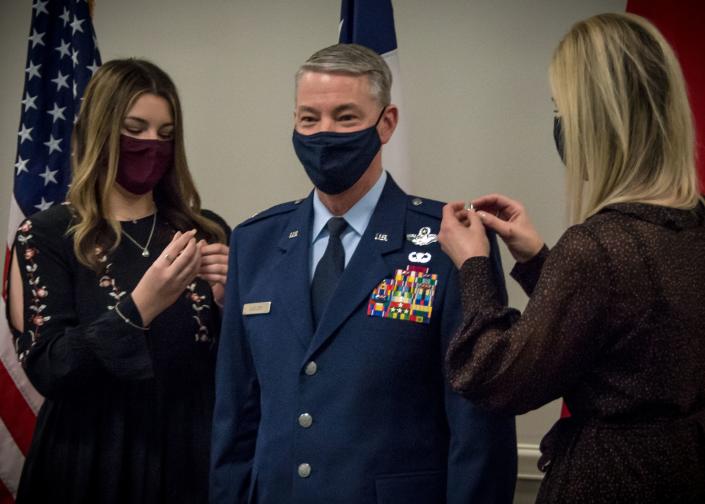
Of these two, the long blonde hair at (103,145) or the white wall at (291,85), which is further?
the white wall at (291,85)

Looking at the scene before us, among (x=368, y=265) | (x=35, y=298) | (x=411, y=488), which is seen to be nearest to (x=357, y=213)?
(x=368, y=265)

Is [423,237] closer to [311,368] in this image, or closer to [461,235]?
[461,235]

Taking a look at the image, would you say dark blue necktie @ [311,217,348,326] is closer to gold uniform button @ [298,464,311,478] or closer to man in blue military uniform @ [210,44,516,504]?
man in blue military uniform @ [210,44,516,504]

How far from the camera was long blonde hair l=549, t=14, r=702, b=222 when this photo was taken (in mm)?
1368

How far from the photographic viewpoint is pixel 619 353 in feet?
4.38

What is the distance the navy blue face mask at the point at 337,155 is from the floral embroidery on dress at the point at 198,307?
23.4 inches

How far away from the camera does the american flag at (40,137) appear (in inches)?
113

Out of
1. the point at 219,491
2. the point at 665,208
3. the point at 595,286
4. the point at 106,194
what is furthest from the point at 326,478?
the point at 106,194

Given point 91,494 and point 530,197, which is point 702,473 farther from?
point 530,197

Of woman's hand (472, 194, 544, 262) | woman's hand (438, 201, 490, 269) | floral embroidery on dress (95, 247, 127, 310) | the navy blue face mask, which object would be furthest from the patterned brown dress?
floral embroidery on dress (95, 247, 127, 310)

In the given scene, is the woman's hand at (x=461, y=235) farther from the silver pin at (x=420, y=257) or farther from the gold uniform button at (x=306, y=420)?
the gold uniform button at (x=306, y=420)

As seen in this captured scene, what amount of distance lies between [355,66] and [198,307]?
31.1 inches

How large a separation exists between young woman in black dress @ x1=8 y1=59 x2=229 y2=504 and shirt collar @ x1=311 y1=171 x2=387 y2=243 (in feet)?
1.17

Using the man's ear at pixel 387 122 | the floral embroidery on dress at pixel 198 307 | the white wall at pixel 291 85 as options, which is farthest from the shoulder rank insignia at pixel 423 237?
the white wall at pixel 291 85
